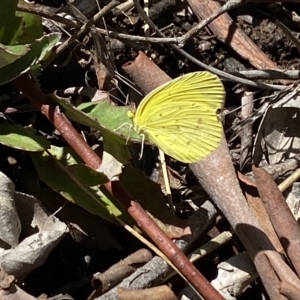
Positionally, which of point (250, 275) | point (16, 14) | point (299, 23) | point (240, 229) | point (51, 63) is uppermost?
point (16, 14)

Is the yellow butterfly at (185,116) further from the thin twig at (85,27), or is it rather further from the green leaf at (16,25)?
the green leaf at (16,25)

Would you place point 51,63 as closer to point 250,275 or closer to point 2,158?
point 2,158

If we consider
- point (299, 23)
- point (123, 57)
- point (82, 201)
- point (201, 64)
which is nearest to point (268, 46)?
point (299, 23)

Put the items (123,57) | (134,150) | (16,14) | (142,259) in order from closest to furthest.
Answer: (142,259) → (16,14) → (134,150) → (123,57)

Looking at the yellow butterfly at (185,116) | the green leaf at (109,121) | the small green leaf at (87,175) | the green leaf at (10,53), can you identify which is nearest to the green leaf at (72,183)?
the small green leaf at (87,175)

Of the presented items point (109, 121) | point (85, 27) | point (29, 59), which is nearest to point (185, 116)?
point (109, 121)

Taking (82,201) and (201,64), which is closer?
(82,201)
